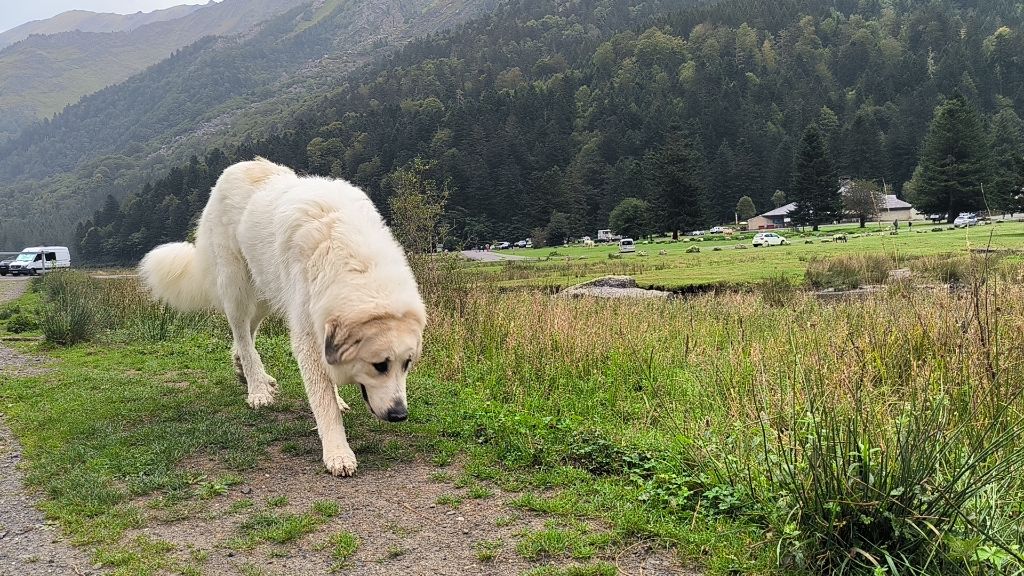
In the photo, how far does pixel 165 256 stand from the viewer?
340 inches

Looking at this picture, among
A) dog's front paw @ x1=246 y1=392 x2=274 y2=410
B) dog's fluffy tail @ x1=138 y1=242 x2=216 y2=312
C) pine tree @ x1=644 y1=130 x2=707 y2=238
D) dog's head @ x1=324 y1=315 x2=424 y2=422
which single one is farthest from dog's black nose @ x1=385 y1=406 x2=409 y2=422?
pine tree @ x1=644 y1=130 x2=707 y2=238

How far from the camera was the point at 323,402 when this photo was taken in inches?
218

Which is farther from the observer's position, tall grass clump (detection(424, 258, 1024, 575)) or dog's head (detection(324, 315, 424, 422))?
dog's head (detection(324, 315, 424, 422))

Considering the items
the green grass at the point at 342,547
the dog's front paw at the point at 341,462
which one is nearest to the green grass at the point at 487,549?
the green grass at the point at 342,547

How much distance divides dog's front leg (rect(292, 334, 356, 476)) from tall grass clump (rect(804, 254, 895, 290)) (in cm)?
1855

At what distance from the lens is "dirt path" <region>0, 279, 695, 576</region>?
12.1 feet

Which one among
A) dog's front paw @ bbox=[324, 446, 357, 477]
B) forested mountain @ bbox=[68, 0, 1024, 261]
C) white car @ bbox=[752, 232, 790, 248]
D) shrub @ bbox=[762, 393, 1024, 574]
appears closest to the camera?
shrub @ bbox=[762, 393, 1024, 574]

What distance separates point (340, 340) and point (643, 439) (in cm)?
251

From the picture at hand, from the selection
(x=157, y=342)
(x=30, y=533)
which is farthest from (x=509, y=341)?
(x=157, y=342)

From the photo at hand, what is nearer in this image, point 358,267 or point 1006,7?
point 358,267

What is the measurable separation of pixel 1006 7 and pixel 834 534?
737 feet

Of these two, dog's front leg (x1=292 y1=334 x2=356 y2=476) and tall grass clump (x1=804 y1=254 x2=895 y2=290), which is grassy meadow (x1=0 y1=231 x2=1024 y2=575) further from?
tall grass clump (x1=804 y1=254 x2=895 y2=290)

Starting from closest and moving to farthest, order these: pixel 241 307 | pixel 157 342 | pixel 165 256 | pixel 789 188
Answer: pixel 241 307 → pixel 165 256 → pixel 157 342 → pixel 789 188

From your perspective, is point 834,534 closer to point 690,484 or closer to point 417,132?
point 690,484
